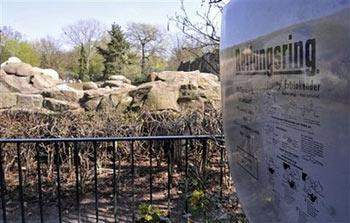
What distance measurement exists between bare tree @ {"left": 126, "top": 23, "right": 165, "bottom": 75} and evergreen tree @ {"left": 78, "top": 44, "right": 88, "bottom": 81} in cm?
253

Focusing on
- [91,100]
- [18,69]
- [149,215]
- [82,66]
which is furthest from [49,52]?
[149,215]

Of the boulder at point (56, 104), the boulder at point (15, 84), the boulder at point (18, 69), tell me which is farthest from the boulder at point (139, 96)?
the boulder at point (18, 69)

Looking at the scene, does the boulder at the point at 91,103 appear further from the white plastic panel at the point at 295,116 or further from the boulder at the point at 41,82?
the white plastic panel at the point at 295,116

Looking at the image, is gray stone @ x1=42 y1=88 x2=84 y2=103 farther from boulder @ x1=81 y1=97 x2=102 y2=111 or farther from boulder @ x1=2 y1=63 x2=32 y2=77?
boulder @ x1=2 y1=63 x2=32 y2=77

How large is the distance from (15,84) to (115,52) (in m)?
11.3

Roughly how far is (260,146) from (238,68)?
1.33 ft

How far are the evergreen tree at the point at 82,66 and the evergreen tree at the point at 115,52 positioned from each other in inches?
33.8

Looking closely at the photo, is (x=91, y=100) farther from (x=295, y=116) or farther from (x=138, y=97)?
(x=295, y=116)

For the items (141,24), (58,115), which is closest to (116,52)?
(141,24)

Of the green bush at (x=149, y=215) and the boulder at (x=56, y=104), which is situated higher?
the boulder at (x=56, y=104)

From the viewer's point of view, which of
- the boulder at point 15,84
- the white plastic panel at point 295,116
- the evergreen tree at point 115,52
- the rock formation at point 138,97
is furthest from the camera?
the evergreen tree at point 115,52

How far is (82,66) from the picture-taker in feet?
74.9

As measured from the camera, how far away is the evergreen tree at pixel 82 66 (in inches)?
879

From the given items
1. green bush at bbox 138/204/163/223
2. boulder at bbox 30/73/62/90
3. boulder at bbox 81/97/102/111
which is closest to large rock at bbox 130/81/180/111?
boulder at bbox 81/97/102/111
